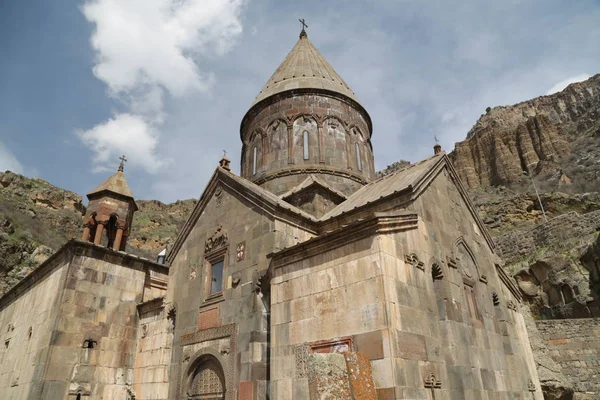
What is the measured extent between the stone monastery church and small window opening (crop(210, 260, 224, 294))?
0.13 ft

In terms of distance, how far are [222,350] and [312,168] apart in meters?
5.45

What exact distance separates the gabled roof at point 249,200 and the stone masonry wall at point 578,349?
33.6 ft

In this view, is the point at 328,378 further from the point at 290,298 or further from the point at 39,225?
the point at 39,225

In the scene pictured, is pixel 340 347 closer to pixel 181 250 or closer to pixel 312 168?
pixel 181 250

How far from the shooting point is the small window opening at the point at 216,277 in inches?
304

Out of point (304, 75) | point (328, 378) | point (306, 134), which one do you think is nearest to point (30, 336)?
point (306, 134)

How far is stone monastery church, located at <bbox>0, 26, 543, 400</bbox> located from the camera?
5.38 m

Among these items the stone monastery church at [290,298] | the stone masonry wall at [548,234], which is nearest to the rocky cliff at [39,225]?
the stone monastery church at [290,298]

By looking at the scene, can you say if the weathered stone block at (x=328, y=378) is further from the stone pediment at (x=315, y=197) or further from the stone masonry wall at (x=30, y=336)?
the stone masonry wall at (x=30, y=336)

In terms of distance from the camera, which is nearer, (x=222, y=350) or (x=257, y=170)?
(x=222, y=350)

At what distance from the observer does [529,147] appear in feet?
145

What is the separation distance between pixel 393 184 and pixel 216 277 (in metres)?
3.86

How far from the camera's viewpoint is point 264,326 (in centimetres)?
665

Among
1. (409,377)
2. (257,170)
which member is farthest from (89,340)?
(409,377)
